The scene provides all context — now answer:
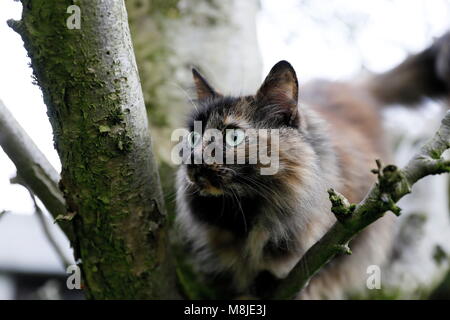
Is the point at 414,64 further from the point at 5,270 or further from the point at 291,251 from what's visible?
the point at 5,270


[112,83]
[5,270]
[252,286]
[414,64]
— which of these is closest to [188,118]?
[112,83]

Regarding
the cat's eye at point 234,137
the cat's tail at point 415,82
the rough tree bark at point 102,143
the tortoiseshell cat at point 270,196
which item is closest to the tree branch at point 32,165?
the rough tree bark at point 102,143

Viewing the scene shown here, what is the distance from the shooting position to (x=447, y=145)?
141cm

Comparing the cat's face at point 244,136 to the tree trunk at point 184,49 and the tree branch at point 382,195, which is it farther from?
the tree trunk at point 184,49

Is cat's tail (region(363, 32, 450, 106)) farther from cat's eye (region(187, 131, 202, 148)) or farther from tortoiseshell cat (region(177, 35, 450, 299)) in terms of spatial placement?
cat's eye (region(187, 131, 202, 148))

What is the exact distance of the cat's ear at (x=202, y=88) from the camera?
2219 millimetres

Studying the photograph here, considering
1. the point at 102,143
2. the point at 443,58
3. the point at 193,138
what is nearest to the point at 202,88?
the point at 193,138

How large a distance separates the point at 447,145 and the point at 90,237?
1.24m

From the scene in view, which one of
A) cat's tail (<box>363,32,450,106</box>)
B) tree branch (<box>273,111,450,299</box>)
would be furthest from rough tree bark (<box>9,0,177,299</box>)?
cat's tail (<box>363,32,450,106</box>)

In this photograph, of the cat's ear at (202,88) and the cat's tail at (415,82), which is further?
the cat's tail at (415,82)

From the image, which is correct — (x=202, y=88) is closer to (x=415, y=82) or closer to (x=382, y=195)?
(x=382, y=195)

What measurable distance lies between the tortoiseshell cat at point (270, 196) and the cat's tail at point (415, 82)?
105cm

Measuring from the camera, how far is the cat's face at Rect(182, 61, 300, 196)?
1851mm
